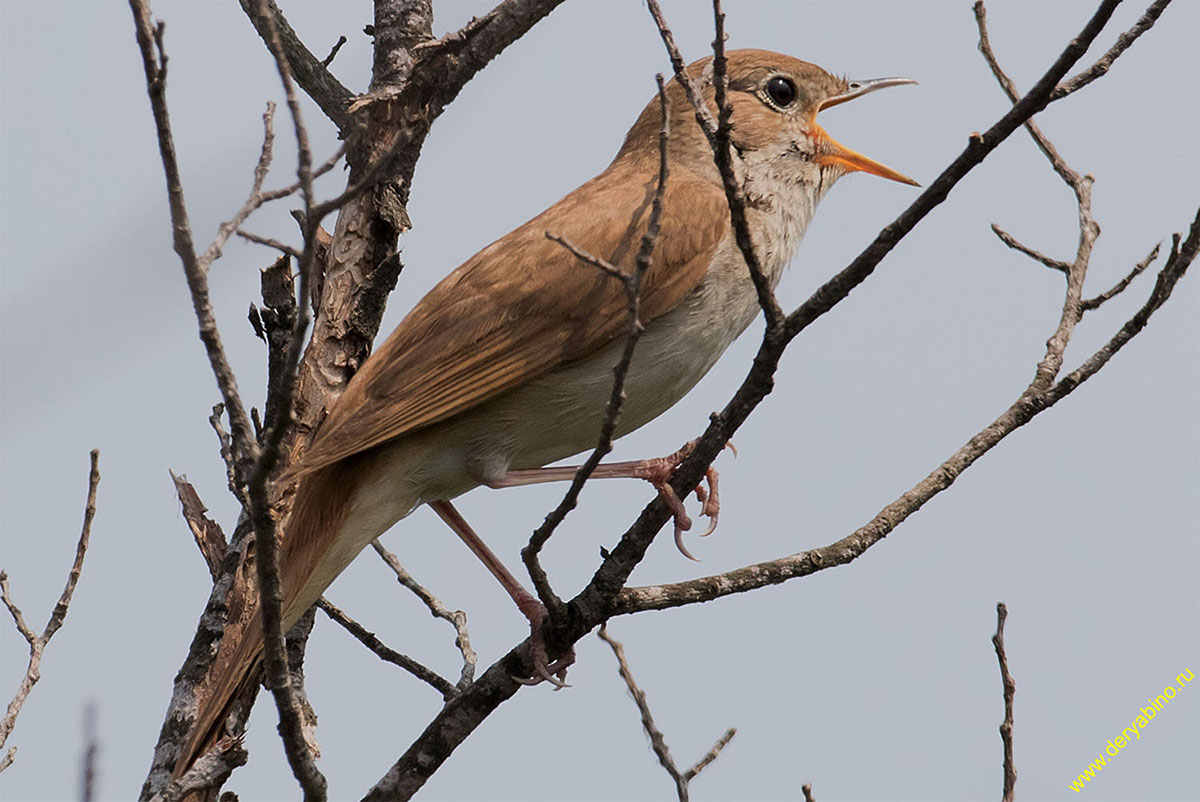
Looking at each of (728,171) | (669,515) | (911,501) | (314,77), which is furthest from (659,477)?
(314,77)

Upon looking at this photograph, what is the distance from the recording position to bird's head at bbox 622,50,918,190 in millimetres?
5566

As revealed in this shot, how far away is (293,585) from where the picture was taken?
15.3 feet

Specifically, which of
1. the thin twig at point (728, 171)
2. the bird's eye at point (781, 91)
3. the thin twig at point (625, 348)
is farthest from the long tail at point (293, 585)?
the bird's eye at point (781, 91)

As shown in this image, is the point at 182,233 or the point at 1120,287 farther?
the point at 1120,287

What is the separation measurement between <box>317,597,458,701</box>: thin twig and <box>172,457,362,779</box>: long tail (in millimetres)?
477

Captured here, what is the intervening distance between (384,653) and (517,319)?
1513 mm

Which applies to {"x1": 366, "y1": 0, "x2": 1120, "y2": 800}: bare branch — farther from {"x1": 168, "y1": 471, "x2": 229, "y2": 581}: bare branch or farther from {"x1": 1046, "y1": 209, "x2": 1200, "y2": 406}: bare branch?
{"x1": 168, "y1": 471, "x2": 229, "y2": 581}: bare branch

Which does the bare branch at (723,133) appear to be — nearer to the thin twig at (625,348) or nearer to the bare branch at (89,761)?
the thin twig at (625,348)

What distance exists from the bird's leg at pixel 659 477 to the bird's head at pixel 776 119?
4.25 feet

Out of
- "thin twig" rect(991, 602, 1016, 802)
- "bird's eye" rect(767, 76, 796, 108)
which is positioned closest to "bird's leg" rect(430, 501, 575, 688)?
"thin twig" rect(991, 602, 1016, 802)

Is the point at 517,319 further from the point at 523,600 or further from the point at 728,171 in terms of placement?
the point at 728,171

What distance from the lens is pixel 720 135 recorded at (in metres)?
3.33

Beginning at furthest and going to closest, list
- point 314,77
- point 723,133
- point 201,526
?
point 314,77, point 201,526, point 723,133

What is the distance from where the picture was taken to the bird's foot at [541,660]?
446cm
